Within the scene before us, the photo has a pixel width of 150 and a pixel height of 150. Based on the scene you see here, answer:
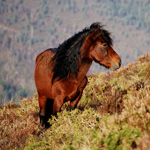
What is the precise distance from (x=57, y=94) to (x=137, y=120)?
92.0 inches

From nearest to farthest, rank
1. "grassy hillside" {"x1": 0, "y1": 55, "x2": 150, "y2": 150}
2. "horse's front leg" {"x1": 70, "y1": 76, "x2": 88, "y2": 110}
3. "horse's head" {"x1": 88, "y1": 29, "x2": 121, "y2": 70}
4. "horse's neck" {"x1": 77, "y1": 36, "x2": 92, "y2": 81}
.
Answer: "grassy hillside" {"x1": 0, "y1": 55, "x2": 150, "y2": 150} < "horse's head" {"x1": 88, "y1": 29, "x2": 121, "y2": 70} < "horse's neck" {"x1": 77, "y1": 36, "x2": 92, "y2": 81} < "horse's front leg" {"x1": 70, "y1": 76, "x2": 88, "y2": 110}

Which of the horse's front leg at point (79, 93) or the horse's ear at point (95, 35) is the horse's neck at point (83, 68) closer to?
the horse's front leg at point (79, 93)

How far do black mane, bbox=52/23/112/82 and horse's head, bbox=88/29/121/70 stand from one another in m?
0.03

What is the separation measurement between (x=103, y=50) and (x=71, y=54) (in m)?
0.80

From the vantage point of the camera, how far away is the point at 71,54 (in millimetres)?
5480

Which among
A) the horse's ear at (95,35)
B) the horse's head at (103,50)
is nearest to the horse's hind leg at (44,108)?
the horse's head at (103,50)

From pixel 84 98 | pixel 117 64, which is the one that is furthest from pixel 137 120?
pixel 84 98

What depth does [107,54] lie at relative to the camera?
5.11m

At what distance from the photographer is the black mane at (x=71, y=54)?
5.30m

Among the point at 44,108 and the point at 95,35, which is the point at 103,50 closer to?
the point at 95,35

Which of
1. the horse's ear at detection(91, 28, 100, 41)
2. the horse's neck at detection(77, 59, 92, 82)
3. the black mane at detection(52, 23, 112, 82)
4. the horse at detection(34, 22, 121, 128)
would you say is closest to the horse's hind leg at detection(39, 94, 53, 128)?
the horse at detection(34, 22, 121, 128)

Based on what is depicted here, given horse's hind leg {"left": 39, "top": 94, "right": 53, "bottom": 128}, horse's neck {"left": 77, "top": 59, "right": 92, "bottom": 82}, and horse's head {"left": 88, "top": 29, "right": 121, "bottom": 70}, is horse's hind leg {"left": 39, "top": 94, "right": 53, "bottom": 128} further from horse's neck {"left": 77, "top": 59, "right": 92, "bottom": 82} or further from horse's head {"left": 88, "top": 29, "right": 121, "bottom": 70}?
horse's head {"left": 88, "top": 29, "right": 121, "bottom": 70}

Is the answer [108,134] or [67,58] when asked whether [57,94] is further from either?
[108,134]

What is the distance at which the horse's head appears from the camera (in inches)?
200
